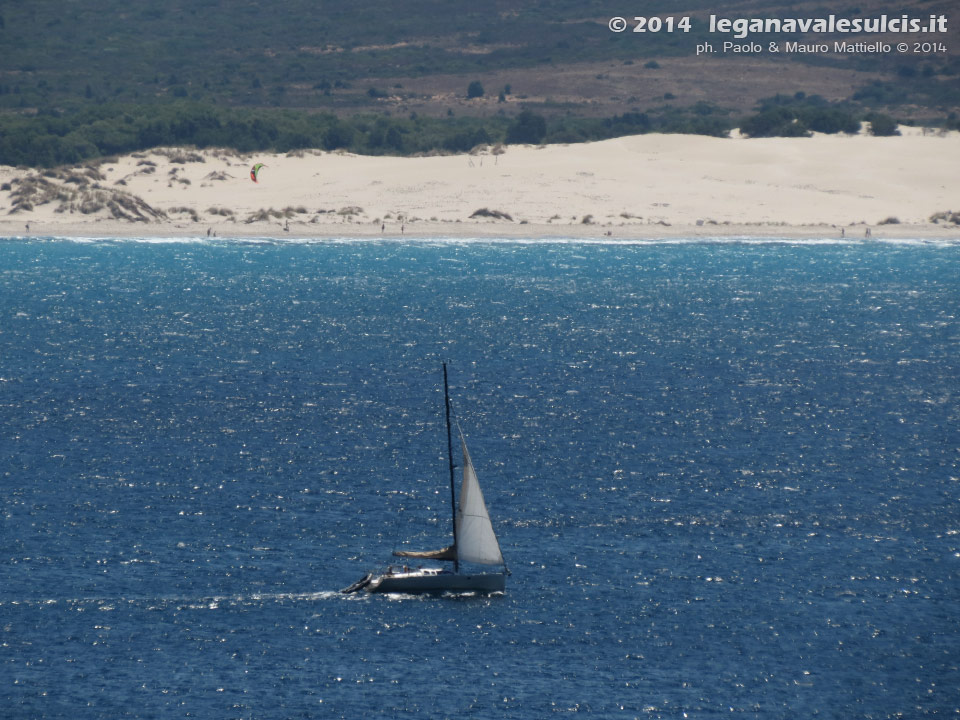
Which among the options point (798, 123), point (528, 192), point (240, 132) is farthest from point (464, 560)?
point (798, 123)

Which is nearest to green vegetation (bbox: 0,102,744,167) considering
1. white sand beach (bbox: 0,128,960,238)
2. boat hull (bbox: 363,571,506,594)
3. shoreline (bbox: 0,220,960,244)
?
white sand beach (bbox: 0,128,960,238)

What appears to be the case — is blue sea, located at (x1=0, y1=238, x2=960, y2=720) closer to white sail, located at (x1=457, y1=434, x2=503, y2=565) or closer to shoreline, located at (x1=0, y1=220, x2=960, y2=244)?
white sail, located at (x1=457, y1=434, x2=503, y2=565)

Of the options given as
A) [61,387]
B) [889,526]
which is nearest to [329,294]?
[61,387]

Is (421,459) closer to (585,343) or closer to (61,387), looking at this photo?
(61,387)

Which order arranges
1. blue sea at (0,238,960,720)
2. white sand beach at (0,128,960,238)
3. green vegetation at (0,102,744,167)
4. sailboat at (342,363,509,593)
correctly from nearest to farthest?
blue sea at (0,238,960,720) → sailboat at (342,363,509,593) → white sand beach at (0,128,960,238) → green vegetation at (0,102,744,167)

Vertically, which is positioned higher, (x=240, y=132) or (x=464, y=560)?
(x=240, y=132)

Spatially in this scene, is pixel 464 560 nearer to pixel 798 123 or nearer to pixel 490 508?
pixel 490 508

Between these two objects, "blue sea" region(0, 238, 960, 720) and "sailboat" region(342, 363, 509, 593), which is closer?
"blue sea" region(0, 238, 960, 720)

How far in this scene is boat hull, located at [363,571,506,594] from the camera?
44.8 metres

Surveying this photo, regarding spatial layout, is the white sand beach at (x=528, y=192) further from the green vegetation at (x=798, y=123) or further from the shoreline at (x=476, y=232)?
the green vegetation at (x=798, y=123)

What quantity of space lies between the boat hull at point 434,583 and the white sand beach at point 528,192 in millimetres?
105348

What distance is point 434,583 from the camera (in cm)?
4559

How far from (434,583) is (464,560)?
3.95ft

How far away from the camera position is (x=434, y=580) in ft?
149
